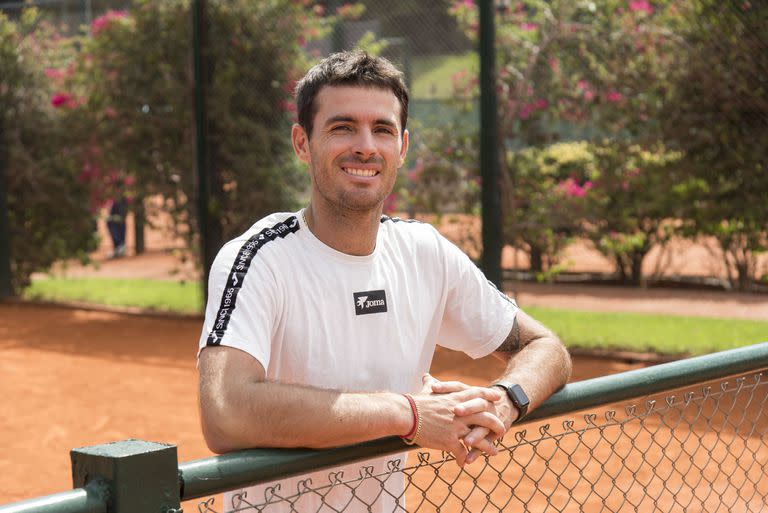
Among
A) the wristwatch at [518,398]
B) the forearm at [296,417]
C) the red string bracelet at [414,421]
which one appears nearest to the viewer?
the forearm at [296,417]

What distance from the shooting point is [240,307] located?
2.12 m

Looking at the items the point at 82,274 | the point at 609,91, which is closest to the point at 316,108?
the point at 609,91

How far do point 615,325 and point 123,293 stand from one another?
5910 millimetres

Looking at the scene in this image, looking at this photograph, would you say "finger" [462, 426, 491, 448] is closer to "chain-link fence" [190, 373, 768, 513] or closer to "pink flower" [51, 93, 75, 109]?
"chain-link fence" [190, 373, 768, 513]

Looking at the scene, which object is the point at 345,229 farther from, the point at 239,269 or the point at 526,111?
the point at 526,111

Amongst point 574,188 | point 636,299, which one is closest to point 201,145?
point 574,188

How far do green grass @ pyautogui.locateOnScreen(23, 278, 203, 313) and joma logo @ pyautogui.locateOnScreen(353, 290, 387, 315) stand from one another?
8.08 meters

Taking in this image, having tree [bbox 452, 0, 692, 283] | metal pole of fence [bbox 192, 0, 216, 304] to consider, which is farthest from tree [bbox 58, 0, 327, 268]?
tree [bbox 452, 0, 692, 283]

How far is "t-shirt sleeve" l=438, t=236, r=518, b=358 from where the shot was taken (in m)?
2.60

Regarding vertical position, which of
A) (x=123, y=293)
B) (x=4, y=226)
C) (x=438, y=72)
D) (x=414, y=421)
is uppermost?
(x=438, y=72)

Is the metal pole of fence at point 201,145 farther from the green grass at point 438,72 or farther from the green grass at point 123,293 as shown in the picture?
the green grass at point 438,72

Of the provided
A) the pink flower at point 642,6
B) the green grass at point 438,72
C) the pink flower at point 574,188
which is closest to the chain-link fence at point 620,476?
the pink flower at point 574,188

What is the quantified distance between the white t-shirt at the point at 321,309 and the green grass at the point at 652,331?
5751 millimetres

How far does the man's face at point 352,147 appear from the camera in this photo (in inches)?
90.8
